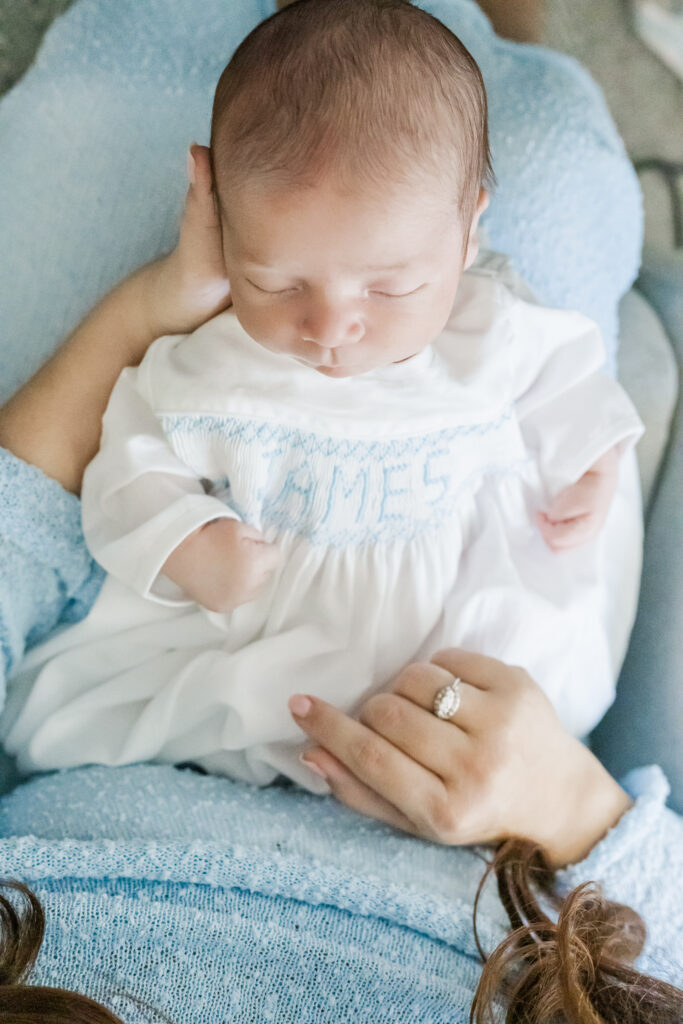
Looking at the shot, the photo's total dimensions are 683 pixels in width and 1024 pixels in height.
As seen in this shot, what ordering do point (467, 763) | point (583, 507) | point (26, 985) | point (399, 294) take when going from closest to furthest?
point (26, 985)
point (399, 294)
point (467, 763)
point (583, 507)

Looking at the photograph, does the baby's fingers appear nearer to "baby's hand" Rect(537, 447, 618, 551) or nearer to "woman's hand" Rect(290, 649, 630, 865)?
"woman's hand" Rect(290, 649, 630, 865)

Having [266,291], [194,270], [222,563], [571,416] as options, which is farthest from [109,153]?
[571,416]

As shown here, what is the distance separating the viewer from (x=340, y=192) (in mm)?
685

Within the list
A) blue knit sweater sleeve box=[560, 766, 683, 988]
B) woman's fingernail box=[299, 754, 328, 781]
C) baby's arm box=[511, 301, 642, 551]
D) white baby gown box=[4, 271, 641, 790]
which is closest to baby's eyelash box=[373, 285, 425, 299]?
white baby gown box=[4, 271, 641, 790]

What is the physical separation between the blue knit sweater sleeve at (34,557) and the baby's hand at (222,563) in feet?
0.43

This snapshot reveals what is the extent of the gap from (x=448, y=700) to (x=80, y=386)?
53 centimetres

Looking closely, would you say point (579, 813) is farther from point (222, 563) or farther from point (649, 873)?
point (222, 563)

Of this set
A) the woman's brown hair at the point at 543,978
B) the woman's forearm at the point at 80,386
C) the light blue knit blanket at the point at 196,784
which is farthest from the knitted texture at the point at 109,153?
the woman's brown hair at the point at 543,978

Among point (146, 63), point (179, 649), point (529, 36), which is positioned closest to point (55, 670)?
point (179, 649)

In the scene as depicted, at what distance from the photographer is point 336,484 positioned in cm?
93

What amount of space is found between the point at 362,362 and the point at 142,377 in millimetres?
264

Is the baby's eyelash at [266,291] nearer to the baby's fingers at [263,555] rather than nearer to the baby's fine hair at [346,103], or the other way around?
the baby's fine hair at [346,103]

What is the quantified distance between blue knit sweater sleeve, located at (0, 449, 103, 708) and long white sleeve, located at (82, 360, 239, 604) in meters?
0.03

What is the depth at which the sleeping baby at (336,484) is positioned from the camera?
2.40 feet
